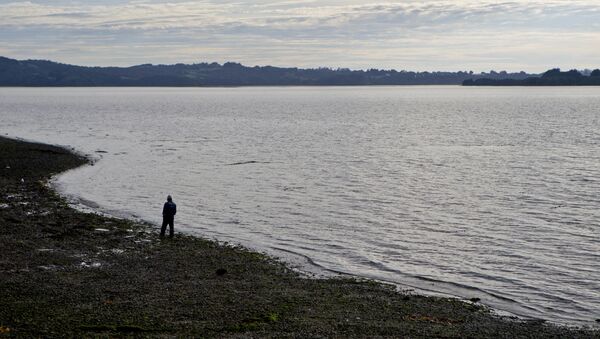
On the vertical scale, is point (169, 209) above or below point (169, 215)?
above

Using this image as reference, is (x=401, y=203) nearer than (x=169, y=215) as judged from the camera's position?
No

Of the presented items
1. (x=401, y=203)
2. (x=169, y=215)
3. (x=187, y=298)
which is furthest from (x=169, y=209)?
(x=401, y=203)

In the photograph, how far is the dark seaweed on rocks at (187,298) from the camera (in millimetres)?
18703

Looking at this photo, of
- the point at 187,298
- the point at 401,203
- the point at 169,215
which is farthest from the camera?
the point at 401,203

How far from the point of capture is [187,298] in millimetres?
21750

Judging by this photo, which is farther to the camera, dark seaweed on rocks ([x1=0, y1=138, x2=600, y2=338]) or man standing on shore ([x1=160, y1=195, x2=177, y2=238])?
man standing on shore ([x1=160, y1=195, x2=177, y2=238])

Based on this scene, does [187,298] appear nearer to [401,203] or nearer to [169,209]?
[169,209]

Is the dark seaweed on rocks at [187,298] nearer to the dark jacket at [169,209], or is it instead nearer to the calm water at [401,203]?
the dark jacket at [169,209]

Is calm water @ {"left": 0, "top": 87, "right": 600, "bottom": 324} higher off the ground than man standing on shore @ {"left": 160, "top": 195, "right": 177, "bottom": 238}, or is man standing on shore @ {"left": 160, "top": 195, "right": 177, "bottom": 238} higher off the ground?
man standing on shore @ {"left": 160, "top": 195, "right": 177, "bottom": 238}

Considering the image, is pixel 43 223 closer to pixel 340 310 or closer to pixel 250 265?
pixel 250 265

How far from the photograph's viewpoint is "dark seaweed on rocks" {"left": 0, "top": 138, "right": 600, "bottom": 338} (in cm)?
1870

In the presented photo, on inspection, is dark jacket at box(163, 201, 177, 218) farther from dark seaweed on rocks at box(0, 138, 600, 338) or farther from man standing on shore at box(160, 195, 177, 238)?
dark seaweed on rocks at box(0, 138, 600, 338)

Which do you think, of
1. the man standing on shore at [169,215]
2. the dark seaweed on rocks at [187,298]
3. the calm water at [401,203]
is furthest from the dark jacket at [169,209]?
the calm water at [401,203]

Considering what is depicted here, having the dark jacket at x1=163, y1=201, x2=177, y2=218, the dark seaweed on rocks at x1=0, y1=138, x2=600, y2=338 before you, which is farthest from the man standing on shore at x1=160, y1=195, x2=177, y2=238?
the dark seaweed on rocks at x1=0, y1=138, x2=600, y2=338
